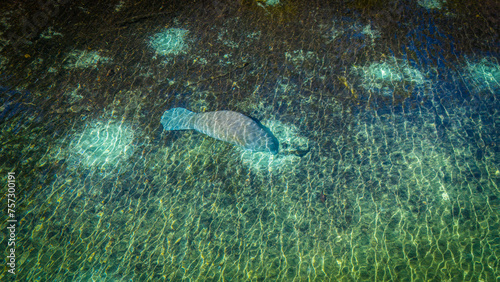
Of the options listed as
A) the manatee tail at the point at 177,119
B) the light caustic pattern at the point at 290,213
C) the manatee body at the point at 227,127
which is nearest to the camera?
the light caustic pattern at the point at 290,213

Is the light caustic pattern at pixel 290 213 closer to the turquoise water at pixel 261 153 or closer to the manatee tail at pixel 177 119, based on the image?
the turquoise water at pixel 261 153

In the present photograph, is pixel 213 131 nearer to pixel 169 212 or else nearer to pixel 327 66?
pixel 169 212

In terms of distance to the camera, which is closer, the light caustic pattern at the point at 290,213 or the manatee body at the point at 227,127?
the light caustic pattern at the point at 290,213

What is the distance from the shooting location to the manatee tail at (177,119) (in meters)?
5.06

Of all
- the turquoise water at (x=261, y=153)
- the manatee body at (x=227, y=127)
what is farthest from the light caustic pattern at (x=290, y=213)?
the manatee body at (x=227, y=127)

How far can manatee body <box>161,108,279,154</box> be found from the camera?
15.5 feet

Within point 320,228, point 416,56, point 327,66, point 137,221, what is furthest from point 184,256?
point 416,56

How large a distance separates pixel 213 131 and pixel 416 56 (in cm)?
416

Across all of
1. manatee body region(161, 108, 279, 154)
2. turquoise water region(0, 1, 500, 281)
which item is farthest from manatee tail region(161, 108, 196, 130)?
turquoise water region(0, 1, 500, 281)

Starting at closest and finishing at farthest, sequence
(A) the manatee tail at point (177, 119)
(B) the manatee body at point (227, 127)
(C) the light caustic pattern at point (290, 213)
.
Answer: (C) the light caustic pattern at point (290, 213)
(B) the manatee body at point (227, 127)
(A) the manatee tail at point (177, 119)

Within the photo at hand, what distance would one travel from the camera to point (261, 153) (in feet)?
15.6

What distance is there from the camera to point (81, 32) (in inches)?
265

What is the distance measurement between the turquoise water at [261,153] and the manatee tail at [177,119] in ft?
0.39

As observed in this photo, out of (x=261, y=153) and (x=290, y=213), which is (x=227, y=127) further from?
(x=290, y=213)
